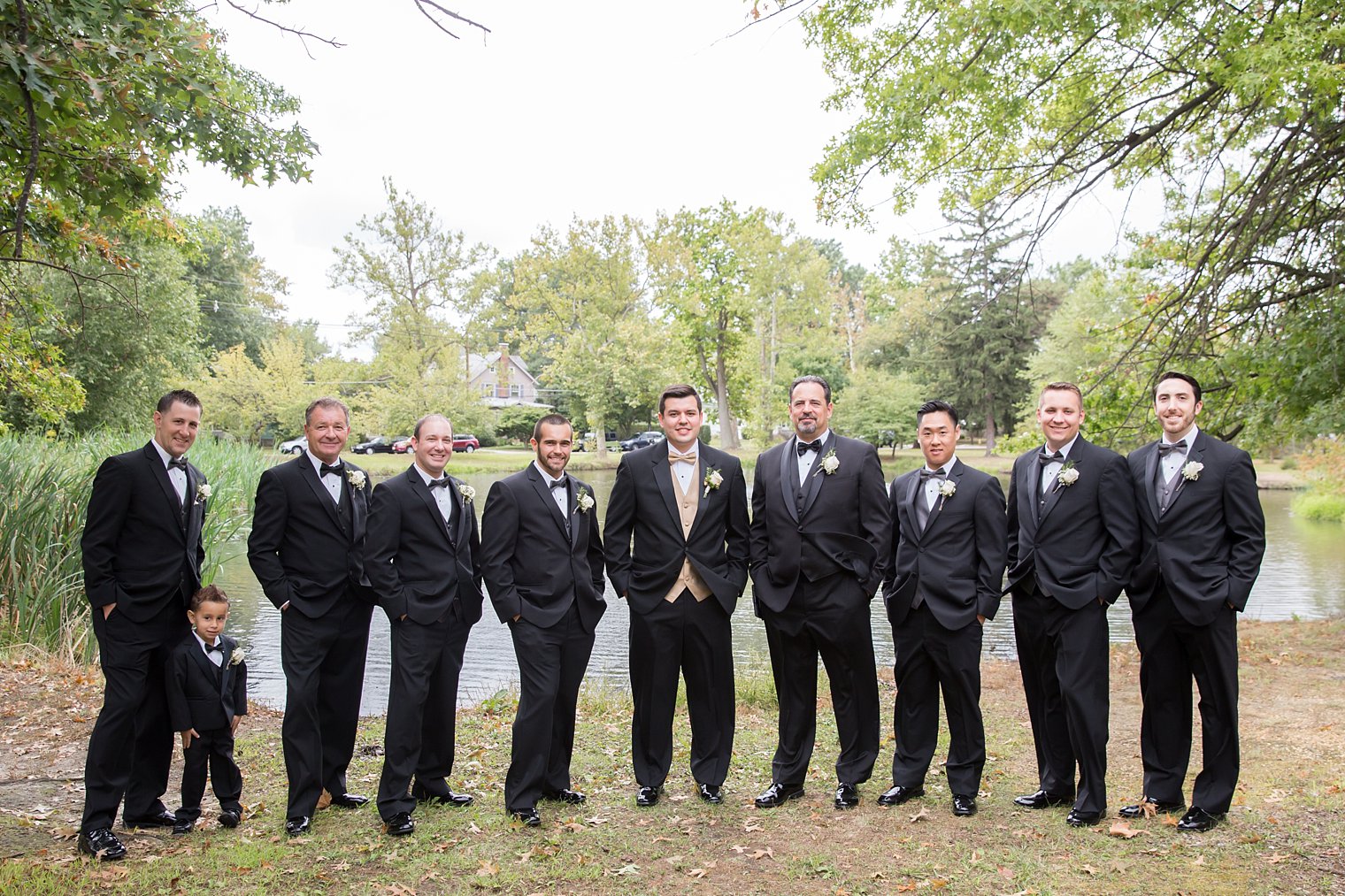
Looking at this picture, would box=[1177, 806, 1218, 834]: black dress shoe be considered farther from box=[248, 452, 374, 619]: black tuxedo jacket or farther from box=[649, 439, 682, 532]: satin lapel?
box=[248, 452, 374, 619]: black tuxedo jacket

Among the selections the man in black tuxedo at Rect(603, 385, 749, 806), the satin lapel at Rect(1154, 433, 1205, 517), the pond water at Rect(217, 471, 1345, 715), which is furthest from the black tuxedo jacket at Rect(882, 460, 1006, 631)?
the pond water at Rect(217, 471, 1345, 715)

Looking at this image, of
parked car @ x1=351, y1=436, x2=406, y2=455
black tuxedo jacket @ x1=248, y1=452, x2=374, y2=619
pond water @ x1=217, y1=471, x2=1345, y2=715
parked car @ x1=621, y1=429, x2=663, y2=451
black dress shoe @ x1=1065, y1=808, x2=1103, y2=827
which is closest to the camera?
black dress shoe @ x1=1065, y1=808, x2=1103, y2=827

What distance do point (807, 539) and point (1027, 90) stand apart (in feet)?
22.4

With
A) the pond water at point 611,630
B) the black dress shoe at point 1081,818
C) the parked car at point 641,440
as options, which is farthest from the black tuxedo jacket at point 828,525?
the parked car at point 641,440

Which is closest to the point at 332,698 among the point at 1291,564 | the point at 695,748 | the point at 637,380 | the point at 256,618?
the point at 695,748

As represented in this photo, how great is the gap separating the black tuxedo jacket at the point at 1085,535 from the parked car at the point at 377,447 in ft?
153

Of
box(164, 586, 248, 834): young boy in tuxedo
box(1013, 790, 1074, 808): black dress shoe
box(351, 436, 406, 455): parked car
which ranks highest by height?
box(351, 436, 406, 455): parked car

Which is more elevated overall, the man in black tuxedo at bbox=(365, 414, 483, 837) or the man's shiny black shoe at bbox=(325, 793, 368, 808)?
the man in black tuxedo at bbox=(365, 414, 483, 837)

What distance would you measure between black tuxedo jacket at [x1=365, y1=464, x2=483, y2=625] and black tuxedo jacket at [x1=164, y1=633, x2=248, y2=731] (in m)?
0.87

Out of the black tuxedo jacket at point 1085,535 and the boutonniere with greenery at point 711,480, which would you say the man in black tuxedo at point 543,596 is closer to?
the boutonniere with greenery at point 711,480

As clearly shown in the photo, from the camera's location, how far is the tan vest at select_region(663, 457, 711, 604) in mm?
5367

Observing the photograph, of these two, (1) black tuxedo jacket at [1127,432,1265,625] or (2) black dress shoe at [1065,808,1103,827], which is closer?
(1) black tuxedo jacket at [1127,432,1265,625]

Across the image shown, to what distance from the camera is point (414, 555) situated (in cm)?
525

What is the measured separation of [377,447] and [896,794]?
51.6m
